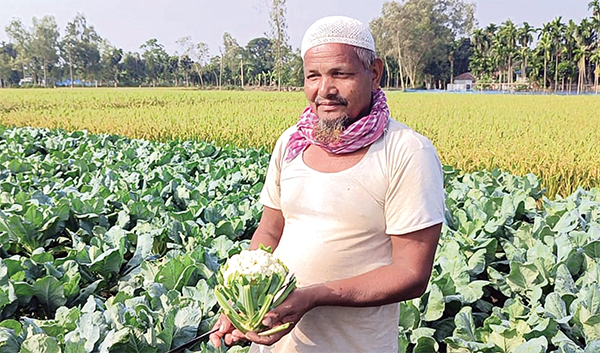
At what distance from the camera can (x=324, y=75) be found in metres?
1.41

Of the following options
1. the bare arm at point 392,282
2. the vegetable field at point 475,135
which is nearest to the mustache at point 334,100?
the bare arm at point 392,282

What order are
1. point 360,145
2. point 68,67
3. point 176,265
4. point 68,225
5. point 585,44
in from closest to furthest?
point 360,145 → point 176,265 → point 68,225 → point 585,44 → point 68,67

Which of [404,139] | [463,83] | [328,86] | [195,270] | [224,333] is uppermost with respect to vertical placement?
[463,83]

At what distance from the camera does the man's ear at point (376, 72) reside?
146 centimetres

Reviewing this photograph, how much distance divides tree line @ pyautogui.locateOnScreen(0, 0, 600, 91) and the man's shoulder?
51.1m

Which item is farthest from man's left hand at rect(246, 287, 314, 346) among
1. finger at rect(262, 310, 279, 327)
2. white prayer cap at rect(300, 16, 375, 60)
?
white prayer cap at rect(300, 16, 375, 60)

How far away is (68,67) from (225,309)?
274 ft

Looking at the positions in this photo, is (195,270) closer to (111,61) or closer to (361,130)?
(361,130)

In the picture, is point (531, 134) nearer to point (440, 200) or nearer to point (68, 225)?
point (68, 225)

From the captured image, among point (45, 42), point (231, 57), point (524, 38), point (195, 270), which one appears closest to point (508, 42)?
point (524, 38)

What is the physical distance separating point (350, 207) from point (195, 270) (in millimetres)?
1323

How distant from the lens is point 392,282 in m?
1.33

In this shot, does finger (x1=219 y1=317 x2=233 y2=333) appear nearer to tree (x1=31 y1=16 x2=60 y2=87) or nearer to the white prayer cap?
the white prayer cap

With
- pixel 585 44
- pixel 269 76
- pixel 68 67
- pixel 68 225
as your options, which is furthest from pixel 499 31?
pixel 68 225
